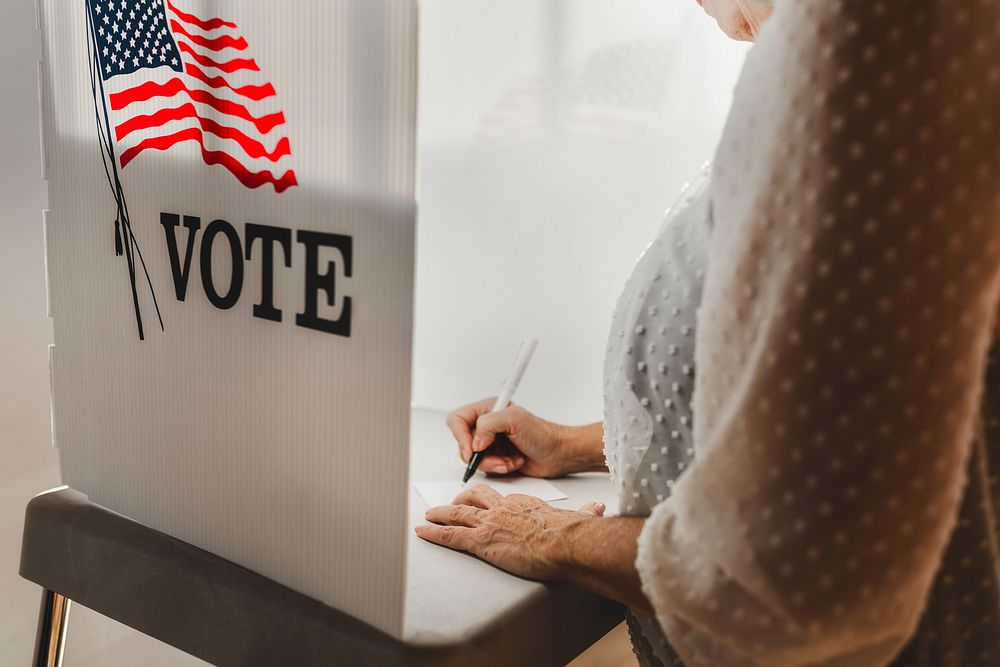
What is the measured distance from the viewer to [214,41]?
792 mm

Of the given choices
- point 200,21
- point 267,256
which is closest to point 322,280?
point 267,256

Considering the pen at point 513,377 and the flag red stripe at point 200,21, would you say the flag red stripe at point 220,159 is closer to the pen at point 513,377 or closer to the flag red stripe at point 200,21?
the flag red stripe at point 200,21

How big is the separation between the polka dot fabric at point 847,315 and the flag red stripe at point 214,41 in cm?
46

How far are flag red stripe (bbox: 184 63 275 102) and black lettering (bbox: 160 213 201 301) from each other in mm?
134

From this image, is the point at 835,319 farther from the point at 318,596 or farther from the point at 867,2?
the point at 318,596

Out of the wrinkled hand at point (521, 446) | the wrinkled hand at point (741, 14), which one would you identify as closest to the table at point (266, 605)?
the wrinkled hand at point (521, 446)

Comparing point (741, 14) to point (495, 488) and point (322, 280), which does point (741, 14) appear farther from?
point (495, 488)

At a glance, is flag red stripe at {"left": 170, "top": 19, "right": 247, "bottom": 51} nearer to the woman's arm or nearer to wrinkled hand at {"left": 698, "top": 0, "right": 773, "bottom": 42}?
wrinkled hand at {"left": 698, "top": 0, "right": 773, "bottom": 42}

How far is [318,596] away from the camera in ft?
2.64

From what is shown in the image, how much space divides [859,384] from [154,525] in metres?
0.78

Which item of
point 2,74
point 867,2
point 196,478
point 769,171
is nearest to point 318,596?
point 196,478

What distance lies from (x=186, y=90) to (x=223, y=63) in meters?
0.06

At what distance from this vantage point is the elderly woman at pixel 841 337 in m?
0.50

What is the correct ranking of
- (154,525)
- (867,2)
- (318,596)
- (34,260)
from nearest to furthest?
1. (867,2)
2. (318,596)
3. (154,525)
4. (34,260)
